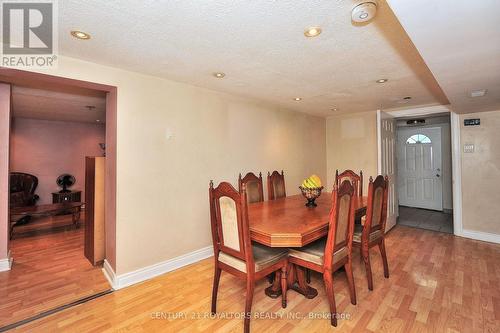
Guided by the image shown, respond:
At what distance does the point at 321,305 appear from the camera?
2076mm

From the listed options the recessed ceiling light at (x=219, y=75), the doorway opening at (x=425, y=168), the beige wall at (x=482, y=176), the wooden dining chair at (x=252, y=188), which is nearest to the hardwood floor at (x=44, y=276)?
the wooden dining chair at (x=252, y=188)

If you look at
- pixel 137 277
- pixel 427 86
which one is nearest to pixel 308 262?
pixel 137 277

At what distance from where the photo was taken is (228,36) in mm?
1746

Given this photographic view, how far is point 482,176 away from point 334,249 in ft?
11.7

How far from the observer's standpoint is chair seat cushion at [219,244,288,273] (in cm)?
182

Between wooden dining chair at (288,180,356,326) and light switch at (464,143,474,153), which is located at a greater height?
light switch at (464,143,474,153)

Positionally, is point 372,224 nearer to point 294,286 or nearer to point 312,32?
point 294,286

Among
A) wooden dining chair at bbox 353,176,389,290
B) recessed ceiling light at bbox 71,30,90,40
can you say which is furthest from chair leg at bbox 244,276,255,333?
recessed ceiling light at bbox 71,30,90,40

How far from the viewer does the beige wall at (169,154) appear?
7.95 ft

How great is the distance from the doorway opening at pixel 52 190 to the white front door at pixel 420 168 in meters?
6.55

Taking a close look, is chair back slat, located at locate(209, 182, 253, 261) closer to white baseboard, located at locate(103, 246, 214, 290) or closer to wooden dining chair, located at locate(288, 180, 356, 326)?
wooden dining chair, located at locate(288, 180, 356, 326)

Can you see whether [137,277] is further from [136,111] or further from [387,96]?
[387,96]

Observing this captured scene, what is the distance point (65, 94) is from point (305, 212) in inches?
141

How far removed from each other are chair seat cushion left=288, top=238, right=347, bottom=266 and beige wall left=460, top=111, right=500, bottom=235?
3289mm
